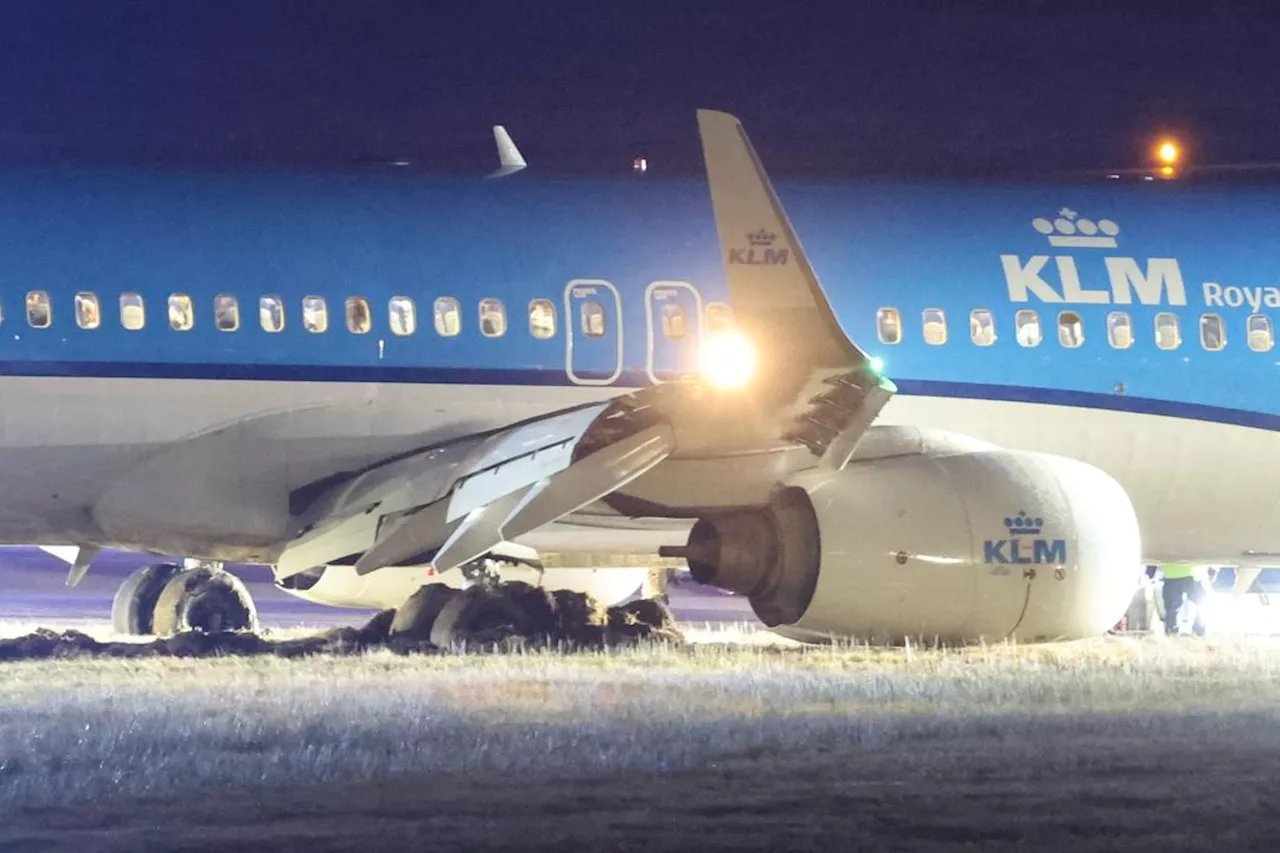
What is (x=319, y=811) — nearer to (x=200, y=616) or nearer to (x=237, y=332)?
(x=237, y=332)

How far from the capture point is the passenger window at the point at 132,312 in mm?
13953

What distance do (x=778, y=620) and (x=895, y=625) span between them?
89 cm

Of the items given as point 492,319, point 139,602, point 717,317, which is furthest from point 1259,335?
point 139,602

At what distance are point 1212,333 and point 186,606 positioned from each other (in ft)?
34.7

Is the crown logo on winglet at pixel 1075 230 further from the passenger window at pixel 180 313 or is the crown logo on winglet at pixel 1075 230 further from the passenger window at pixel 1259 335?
the passenger window at pixel 180 313

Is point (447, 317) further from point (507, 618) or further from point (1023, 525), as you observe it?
point (1023, 525)

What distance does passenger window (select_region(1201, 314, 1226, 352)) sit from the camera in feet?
52.2

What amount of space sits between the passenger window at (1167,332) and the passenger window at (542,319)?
5.32 m

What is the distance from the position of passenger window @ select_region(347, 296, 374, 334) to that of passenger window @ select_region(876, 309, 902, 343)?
4.28 m

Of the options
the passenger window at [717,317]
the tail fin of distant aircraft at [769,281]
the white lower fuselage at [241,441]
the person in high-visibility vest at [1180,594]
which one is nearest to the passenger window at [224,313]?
the white lower fuselage at [241,441]

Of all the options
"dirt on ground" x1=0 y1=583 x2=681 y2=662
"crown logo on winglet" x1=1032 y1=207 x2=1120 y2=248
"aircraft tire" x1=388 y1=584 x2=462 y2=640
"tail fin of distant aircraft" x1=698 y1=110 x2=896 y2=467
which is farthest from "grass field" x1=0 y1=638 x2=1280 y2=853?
"crown logo on winglet" x1=1032 y1=207 x2=1120 y2=248

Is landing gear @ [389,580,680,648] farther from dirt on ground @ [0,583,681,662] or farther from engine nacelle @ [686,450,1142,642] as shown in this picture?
engine nacelle @ [686,450,1142,642]

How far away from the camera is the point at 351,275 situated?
47.5 feet

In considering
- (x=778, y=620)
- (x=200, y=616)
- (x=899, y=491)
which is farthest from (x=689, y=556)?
(x=200, y=616)
